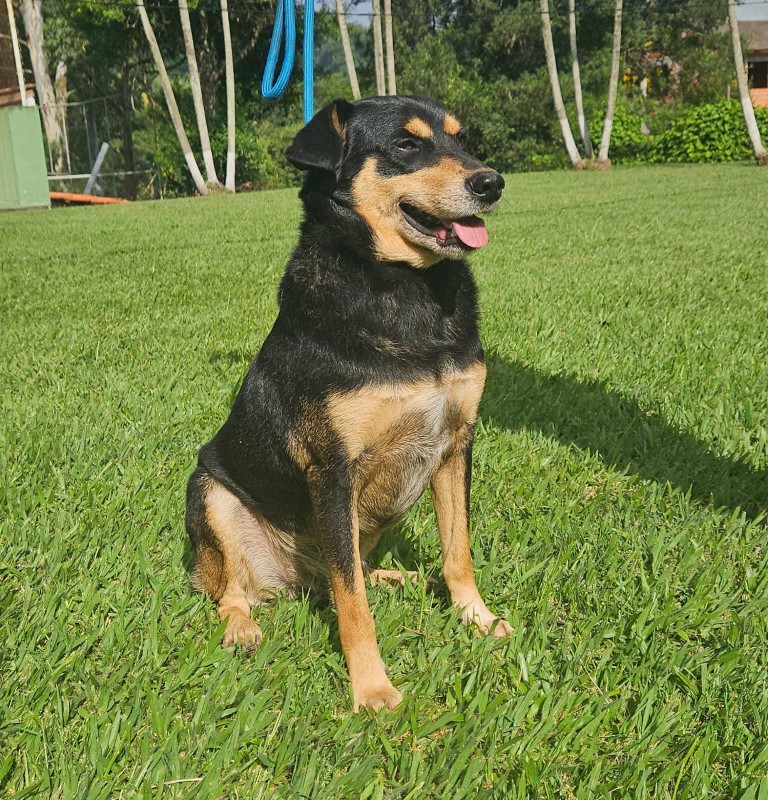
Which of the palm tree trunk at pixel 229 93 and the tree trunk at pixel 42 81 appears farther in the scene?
the tree trunk at pixel 42 81

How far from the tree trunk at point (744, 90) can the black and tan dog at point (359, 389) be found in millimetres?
26738

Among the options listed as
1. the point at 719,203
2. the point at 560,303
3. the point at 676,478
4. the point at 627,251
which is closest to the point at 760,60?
the point at 719,203

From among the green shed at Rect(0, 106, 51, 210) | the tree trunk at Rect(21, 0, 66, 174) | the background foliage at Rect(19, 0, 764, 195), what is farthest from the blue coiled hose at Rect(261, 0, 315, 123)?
the tree trunk at Rect(21, 0, 66, 174)

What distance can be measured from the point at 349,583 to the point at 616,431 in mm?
2349

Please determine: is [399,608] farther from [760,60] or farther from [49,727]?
[760,60]

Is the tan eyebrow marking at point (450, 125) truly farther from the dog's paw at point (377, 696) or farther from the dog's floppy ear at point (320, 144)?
the dog's paw at point (377, 696)

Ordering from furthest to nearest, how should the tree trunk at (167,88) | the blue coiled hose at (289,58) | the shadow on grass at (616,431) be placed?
1. the tree trunk at (167,88)
2. the blue coiled hose at (289,58)
3. the shadow on grass at (616,431)

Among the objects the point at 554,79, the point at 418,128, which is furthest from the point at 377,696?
the point at 554,79

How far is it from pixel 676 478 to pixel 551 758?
76.0 inches

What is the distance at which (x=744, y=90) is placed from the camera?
26.0 meters

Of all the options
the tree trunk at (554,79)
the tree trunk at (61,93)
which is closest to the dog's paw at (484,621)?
the tree trunk at (554,79)

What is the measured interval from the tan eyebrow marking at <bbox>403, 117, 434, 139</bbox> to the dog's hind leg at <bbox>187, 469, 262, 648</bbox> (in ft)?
4.67

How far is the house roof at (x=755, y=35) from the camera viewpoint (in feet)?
154

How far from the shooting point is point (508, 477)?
12.4 ft
